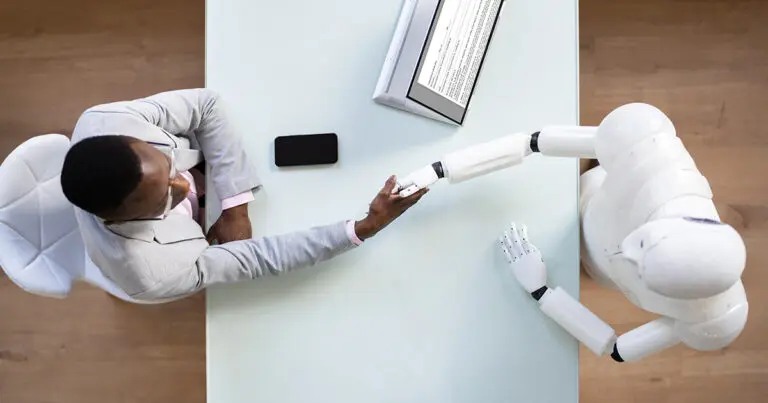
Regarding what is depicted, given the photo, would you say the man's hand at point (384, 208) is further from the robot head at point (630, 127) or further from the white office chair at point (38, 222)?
the white office chair at point (38, 222)

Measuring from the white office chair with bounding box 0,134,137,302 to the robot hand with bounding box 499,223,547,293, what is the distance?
70 centimetres

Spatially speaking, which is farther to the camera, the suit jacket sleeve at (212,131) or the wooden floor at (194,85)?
the wooden floor at (194,85)

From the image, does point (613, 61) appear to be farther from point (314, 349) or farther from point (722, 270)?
point (314, 349)

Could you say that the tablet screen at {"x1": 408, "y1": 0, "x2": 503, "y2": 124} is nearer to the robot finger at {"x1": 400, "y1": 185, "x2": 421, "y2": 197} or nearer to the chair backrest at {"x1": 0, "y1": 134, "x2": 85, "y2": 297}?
the robot finger at {"x1": 400, "y1": 185, "x2": 421, "y2": 197}

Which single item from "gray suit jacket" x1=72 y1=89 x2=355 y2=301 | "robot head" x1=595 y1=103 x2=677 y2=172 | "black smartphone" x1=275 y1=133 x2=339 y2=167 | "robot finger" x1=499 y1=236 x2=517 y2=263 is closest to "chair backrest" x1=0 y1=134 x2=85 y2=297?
"gray suit jacket" x1=72 y1=89 x2=355 y2=301

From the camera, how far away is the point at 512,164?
100cm

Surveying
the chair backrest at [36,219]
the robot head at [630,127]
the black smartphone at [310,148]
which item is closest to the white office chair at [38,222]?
the chair backrest at [36,219]

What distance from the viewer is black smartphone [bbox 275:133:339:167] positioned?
106 cm

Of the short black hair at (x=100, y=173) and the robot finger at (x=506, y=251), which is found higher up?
the short black hair at (x=100, y=173)

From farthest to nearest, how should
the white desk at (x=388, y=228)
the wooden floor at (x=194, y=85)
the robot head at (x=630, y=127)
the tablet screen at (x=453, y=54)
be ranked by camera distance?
the wooden floor at (x=194, y=85), the white desk at (x=388, y=228), the tablet screen at (x=453, y=54), the robot head at (x=630, y=127)

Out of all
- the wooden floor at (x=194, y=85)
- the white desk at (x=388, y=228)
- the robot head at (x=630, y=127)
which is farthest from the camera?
the wooden floor at (x=194, y=85)

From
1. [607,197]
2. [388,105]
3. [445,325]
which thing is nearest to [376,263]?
[445,325]

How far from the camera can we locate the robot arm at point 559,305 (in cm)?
99

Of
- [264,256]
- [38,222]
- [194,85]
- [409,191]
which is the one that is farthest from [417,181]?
[194,85]
